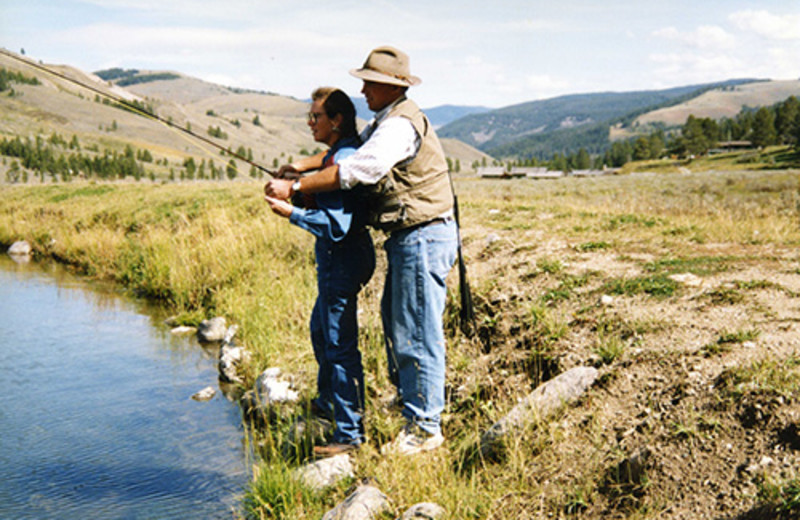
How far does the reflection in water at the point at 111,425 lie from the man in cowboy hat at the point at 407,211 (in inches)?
70.5

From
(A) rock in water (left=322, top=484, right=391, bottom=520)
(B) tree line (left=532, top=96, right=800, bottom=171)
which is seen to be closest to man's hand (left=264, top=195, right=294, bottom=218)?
(A) rock in water (left=322, top=484, right=391, bottom=520)

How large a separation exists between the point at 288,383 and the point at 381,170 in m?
3.35

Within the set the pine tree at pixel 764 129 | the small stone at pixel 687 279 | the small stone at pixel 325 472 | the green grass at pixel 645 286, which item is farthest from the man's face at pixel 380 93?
the pine tree at pixel 764 129

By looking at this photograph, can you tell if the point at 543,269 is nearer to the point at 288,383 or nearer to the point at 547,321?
the point at 547,321

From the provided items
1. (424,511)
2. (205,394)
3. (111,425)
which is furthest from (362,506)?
(205,394)

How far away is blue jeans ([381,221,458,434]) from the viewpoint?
13.4 feet

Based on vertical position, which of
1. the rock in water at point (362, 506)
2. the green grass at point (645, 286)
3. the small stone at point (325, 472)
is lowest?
the small stone at point (325, 472)

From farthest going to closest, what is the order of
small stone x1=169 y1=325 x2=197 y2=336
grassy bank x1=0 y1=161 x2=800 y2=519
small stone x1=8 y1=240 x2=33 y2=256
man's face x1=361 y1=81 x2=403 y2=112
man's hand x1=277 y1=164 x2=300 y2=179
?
small stone x1=8 y1=240 x2=33 y2=256 < small stone x1=169 y1=325 x2=197 y2=336 < man's hand x1=277 y1=164 x2=300 y2=179 < man's face x1=361 y1=81 x2=403 y2=112 < grassy bank x1=0 y1=161 x2=800 y2=519

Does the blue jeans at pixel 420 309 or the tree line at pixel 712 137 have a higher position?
the tree line at pixel 712 137

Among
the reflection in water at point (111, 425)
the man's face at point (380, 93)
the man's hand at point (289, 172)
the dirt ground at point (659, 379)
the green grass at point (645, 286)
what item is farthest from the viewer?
the green grass at point (645, 286)

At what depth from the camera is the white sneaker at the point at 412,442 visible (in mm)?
4348

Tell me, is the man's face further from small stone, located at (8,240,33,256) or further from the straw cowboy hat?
small stone, located at (8,240,33,256)

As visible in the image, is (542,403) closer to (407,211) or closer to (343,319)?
(343,319)

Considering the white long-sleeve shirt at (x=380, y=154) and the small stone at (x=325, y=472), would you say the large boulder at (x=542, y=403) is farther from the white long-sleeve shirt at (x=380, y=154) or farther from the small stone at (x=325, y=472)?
the white long-sleeve shirt at (x=380, y=154)
